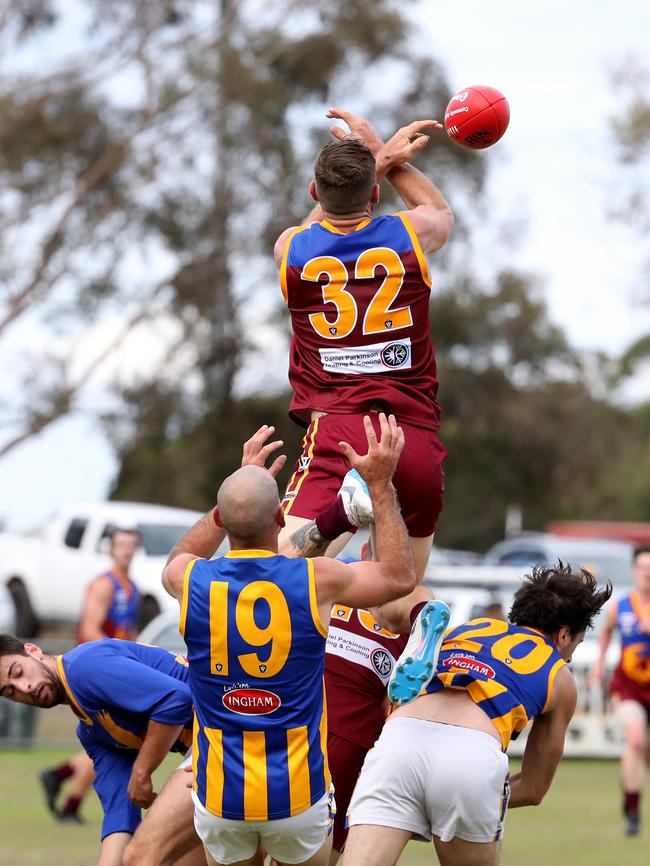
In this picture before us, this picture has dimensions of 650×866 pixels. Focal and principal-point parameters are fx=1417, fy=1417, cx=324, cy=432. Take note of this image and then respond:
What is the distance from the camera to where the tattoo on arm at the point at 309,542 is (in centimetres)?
529

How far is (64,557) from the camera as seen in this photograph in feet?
68.7

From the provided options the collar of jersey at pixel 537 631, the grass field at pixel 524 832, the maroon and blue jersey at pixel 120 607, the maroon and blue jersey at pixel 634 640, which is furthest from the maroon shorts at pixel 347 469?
the maroon and blue jersey at pixel 120 607

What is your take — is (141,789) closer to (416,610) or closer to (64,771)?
(416,610)

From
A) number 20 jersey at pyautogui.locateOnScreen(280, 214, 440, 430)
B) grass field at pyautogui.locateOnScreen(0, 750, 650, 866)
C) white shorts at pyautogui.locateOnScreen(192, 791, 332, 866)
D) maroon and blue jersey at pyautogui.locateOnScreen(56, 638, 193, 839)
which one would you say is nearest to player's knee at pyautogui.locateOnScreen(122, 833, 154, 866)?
maroon and blue jersey at pyautogui.locateOnScreen(56, 638, 193, 839)

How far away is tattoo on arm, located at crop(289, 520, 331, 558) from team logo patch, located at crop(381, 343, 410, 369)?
78cm

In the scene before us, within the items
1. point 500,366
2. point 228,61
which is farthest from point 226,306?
point 500,366

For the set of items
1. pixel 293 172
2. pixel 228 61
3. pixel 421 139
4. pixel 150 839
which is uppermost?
pixel 228 61

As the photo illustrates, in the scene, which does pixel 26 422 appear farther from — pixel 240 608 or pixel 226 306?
pixel 240 608

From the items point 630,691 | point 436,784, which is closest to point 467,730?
point 436,784

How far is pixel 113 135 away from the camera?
27.0m

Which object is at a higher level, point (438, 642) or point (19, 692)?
point (438, 642)

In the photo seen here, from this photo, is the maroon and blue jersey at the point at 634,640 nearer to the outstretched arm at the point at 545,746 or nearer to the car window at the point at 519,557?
the outstretched arm at the point at 545,746

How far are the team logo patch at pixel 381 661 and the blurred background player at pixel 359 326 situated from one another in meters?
0.46

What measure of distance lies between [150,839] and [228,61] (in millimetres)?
23231
